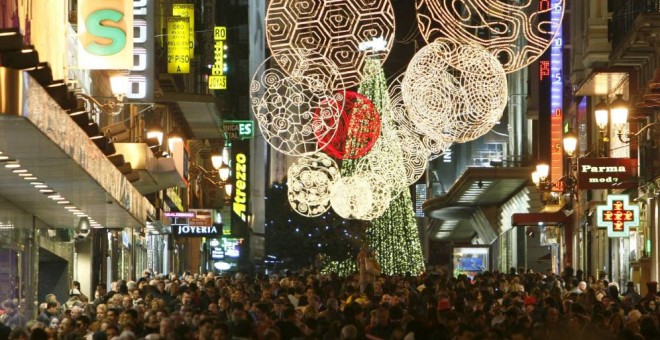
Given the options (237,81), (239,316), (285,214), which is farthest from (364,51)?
(237,81)

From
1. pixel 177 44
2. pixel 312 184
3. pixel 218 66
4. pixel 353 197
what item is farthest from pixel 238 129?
pixel 353 197

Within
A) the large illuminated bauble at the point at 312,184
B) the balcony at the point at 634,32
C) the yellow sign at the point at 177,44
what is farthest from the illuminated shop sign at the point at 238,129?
the balcony at the point at 634,32

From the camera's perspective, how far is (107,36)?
93.5 feet

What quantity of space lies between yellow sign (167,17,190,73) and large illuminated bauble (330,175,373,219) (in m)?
10.8

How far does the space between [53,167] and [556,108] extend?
118 ft

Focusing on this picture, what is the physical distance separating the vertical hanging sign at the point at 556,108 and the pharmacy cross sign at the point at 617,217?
15640 millimetres

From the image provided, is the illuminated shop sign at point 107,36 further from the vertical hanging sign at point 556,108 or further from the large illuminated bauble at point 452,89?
the vertical hanging sign at point 556,108

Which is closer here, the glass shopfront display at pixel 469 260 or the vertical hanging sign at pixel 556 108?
the vertical hanging sign at pixel 556 108

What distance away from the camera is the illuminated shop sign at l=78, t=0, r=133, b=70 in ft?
92.1

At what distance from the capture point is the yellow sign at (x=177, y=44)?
5281 centimetres

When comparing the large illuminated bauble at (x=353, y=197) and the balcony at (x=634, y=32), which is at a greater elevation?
the balcony at (x=634, y=32)

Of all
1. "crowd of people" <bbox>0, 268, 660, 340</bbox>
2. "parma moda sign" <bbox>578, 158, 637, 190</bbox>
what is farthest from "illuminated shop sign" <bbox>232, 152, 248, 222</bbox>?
"crowd of people" <bbox>0, 268, 660, 340</bbox>

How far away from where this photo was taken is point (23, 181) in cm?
2247

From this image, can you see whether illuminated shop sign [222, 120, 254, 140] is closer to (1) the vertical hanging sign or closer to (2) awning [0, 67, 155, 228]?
(1) the vertical hanging sign
